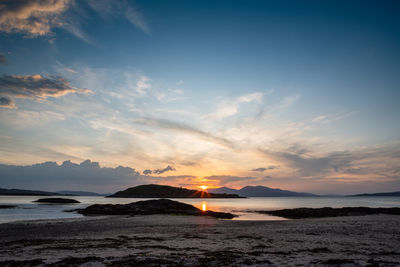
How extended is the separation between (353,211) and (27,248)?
64264 mm

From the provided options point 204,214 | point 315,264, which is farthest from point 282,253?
point 204,214

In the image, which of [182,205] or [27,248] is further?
[182,205]

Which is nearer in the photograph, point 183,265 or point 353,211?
point 183,265

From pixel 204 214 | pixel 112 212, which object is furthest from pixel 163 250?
pixel 112 212

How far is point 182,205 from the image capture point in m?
74.0

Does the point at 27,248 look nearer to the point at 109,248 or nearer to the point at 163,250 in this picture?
the point at 109,248

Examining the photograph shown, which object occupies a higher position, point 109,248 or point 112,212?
point 109,248

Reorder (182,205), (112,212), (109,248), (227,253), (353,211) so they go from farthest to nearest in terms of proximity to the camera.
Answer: (182,205), (112,212), (353,211), (109,248), (227,253)

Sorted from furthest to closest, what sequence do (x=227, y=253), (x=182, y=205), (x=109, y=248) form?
(x=182, y=205) → (x=109, y=248) → (x=227, y=253)

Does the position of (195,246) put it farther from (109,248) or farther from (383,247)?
(383,247)

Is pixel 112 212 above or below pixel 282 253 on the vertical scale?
below

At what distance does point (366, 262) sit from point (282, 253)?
4869mm

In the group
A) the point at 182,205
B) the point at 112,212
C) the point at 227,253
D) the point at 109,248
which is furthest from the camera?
the point at 182,205

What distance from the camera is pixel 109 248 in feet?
58.9
